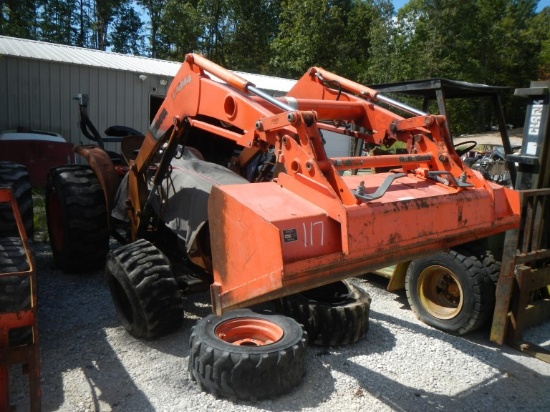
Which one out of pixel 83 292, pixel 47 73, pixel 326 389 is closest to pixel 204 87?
pixel 326 389

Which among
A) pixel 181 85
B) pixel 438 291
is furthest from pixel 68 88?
pixel 438 291

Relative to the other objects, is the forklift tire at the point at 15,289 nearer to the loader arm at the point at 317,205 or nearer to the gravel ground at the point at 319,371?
the gravel ground at the point at 319,371

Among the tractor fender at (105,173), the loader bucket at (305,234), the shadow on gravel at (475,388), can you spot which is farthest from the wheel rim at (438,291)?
the tractor fender at (105,173)

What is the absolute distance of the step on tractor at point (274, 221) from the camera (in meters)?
2.40

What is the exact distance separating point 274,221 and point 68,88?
11.8m

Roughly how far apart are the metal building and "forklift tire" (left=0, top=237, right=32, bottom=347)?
10.2 m

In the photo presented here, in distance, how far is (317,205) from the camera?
2.46 meters

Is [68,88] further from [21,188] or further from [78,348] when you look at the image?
[78,348]

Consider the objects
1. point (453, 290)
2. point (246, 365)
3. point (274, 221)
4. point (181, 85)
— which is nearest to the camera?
point (274, 221)

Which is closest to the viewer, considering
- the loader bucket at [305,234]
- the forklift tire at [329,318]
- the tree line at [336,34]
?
the loader bucket at [305,234]

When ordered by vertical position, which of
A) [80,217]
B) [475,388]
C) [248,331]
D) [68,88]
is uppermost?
[68,88]

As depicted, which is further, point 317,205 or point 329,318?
point 329,318

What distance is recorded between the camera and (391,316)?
496cm

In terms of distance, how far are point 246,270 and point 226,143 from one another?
10.2 ft
